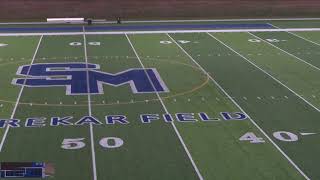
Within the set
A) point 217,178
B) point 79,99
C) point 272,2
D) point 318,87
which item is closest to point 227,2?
point 272,2

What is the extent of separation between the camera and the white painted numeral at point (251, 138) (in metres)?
7.17

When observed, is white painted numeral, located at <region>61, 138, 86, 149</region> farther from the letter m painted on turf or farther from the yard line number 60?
the letter m painted on turf

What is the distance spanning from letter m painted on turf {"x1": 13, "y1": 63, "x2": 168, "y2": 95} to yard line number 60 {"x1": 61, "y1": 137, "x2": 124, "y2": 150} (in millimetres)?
2176

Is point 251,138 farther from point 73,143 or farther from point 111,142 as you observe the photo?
point 73,143

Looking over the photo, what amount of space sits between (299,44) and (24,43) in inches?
252

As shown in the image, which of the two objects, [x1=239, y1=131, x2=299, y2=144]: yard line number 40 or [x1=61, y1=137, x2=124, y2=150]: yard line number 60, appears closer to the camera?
[x1=61, y1=137, x2=124, y2=150]: yard line number 60

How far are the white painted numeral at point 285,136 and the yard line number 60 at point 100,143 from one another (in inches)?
77.5

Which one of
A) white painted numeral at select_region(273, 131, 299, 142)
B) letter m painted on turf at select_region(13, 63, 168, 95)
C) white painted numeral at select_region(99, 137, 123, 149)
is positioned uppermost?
letter m painted on turf at select_region(13, 63, 168, 95)

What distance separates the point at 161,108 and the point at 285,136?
76.5 inches

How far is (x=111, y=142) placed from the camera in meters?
7.10

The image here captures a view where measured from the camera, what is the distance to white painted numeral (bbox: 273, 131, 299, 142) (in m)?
7.27

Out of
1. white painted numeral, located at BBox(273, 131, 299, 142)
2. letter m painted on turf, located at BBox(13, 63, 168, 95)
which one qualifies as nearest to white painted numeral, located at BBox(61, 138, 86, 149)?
letter m painted on turf, located at BBox(13, 63, 168, 95)

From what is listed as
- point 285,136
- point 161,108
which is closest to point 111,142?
point 161,108

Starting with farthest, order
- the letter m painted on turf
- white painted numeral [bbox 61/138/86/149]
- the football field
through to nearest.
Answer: the letter m painted on turf
white painted numeral [bbox 61/138/86/149]
the football field
